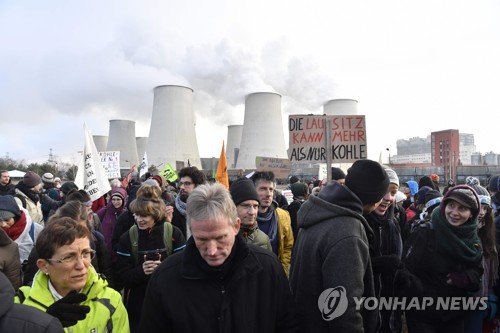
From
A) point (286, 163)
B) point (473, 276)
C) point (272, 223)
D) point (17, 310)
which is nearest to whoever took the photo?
point (17, 310)

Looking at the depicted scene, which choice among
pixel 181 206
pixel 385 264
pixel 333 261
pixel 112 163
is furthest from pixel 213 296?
pixel 112 163

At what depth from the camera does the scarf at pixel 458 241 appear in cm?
204

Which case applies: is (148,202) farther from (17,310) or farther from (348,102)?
(348,102)

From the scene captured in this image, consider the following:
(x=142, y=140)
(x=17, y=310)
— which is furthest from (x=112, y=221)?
(x=142, y=140)

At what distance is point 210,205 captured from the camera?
1274 millimetres

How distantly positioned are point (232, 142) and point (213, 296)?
24.1 m

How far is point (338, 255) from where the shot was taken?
136cm

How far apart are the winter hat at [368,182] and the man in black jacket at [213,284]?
1.62 ft

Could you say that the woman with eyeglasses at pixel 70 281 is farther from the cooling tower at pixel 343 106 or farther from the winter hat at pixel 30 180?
the cooling tower at pixel 343 106

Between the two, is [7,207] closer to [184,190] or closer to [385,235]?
[184,190]

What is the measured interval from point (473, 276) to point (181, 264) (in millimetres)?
1597

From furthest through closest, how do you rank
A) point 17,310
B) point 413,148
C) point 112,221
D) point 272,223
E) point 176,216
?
point 413,148, point 112,221, point 176,216, point 272,223, point 17,310

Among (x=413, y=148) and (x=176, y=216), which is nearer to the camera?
(x=176, y=216)

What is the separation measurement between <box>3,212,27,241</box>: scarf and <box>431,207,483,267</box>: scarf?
2371 millimetres
